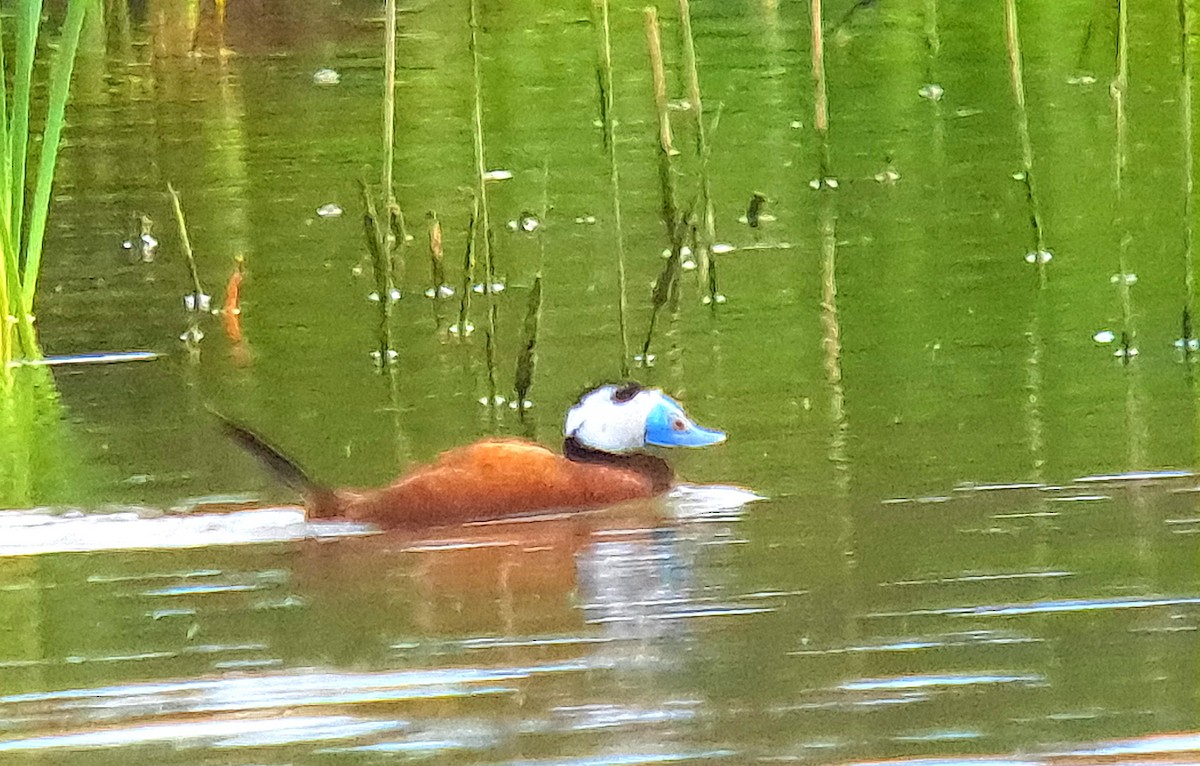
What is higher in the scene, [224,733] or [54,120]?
[54,120]

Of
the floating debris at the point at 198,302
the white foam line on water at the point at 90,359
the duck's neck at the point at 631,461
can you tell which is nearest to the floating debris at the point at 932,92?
the floating debris at the point at 198,302

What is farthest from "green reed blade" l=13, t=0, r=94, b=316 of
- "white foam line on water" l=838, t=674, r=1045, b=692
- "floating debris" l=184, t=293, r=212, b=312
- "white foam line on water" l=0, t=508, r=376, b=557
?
"white foam line on water" l=838, t=674, r=1045, b=692

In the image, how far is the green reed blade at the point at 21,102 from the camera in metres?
5.80

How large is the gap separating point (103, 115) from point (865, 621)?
292 inches

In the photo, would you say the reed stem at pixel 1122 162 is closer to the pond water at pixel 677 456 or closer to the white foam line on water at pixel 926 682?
the pond water at pixel 677 456

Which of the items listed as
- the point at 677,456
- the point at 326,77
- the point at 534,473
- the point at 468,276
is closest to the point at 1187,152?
the point at 677,456

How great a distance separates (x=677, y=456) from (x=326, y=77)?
6777 mm

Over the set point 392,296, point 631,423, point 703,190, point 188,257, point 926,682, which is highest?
point 703,190

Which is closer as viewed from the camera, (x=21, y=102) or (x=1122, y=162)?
(x=21, y=102)

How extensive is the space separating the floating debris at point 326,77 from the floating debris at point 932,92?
308 cm

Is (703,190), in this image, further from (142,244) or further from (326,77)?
(326,77)

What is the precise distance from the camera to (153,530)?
16.6ft

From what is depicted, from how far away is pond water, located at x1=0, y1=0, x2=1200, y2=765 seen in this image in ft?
12.5

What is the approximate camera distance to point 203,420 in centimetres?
601
